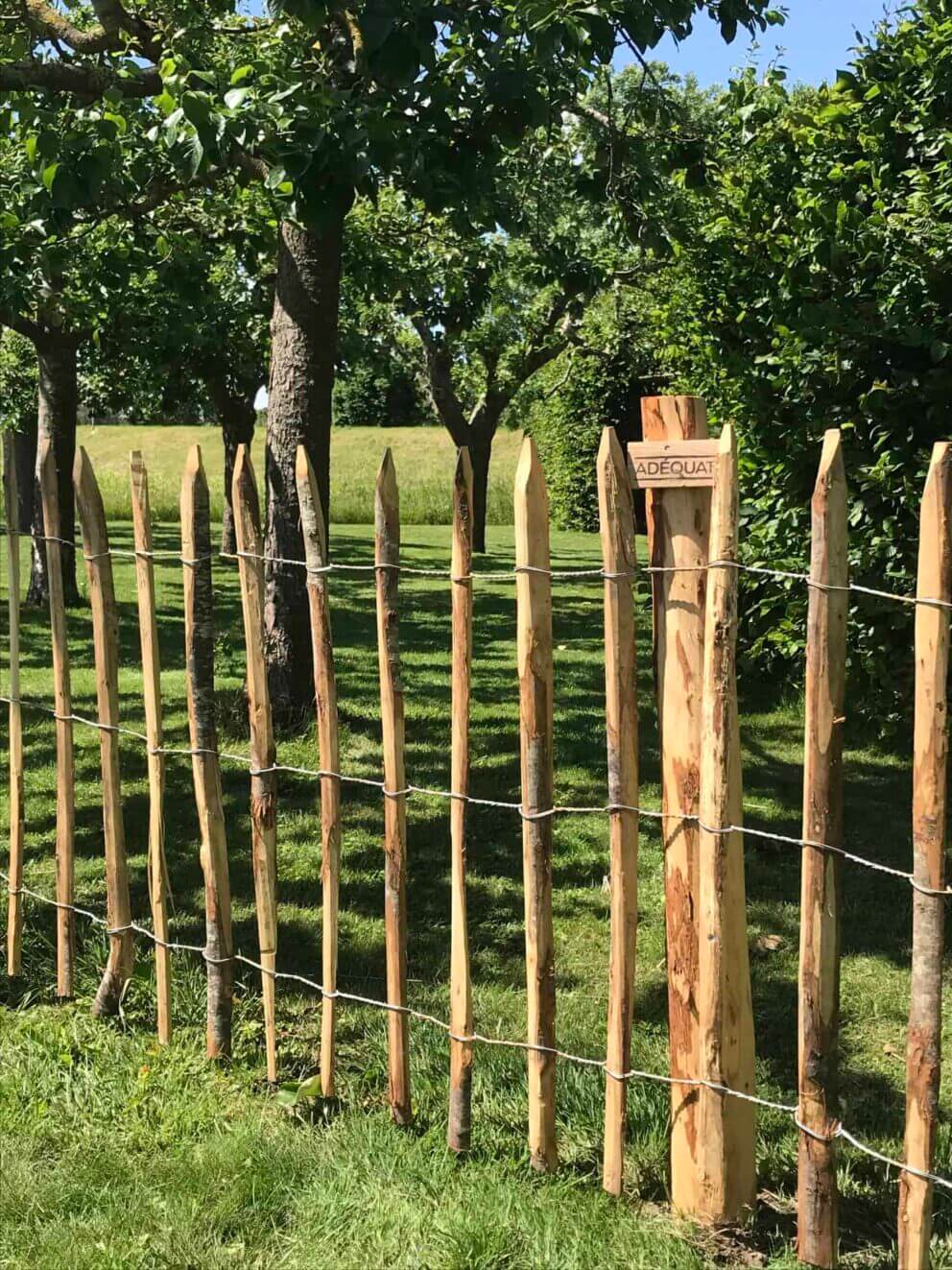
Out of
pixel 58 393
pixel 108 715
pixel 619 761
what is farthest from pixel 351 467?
pixel 619 761

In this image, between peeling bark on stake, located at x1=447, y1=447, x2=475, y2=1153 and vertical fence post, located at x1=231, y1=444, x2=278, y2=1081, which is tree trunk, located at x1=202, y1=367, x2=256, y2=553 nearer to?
vertical fence post, located at x1=231, y1=444, x2=278, y2=1081

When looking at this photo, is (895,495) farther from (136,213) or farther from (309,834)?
(136,213)

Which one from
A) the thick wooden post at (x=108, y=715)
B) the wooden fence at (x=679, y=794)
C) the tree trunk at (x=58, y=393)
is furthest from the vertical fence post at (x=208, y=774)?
the tree trunk at (x=58, y=393)

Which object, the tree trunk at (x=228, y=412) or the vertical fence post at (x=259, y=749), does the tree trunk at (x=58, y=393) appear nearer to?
the tree trunk at (x=228, y=412)

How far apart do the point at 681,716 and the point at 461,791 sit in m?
0.62

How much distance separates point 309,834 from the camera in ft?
21.2

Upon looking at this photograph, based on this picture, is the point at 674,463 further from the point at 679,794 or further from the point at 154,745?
the point at 154,745

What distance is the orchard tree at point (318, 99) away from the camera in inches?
204

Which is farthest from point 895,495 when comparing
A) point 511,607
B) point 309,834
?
point 511,607

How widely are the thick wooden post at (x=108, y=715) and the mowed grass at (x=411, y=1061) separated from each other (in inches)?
6.9

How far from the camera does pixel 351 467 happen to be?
38688mm

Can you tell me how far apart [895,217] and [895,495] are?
1.38 metres

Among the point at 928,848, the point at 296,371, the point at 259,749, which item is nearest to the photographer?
the point at 928,848

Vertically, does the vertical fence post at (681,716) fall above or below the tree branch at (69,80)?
below
